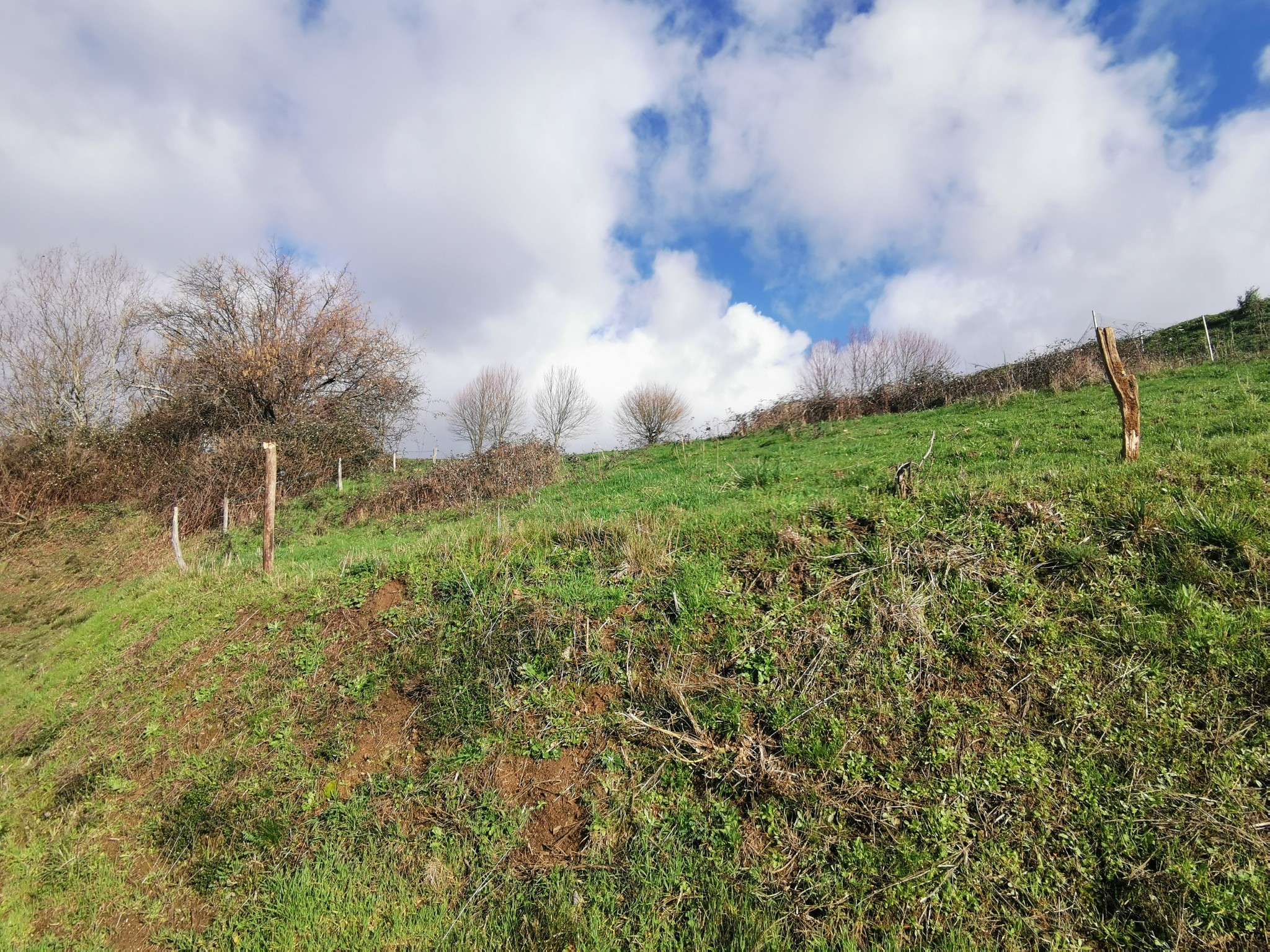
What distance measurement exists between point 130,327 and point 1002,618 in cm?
3552

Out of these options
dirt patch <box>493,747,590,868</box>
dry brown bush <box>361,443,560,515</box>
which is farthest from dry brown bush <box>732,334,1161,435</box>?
dirt patch <box>493,747,590,868</box>

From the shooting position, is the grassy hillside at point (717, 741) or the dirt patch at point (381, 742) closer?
the grassy hillside at point (717, 741)

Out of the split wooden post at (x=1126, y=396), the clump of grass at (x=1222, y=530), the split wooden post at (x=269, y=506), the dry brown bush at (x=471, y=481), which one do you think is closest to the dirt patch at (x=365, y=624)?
the split wooden post at (x=269, y=506)

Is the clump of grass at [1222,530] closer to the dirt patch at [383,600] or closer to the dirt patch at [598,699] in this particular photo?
the dirt patch at [598,699]

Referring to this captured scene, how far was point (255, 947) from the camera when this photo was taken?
3.46m

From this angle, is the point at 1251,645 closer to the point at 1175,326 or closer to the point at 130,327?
the point at 1175,326

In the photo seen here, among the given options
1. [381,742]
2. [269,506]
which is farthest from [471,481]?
[381,742]

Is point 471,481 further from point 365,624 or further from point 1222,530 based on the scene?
point 1222,530

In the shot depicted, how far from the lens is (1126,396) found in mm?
6781

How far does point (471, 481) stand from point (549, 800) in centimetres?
1712

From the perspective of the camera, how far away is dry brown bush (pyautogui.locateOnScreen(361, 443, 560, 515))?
18984 mm

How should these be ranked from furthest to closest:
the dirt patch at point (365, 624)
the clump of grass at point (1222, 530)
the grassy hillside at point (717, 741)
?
the dirt patch at point (365, 624) < the clump of grass at point (1222, 530) < the grassy hillside at point (717, 741)

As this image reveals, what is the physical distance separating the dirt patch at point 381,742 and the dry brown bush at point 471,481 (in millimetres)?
13597

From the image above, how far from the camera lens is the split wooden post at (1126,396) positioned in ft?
21.6
